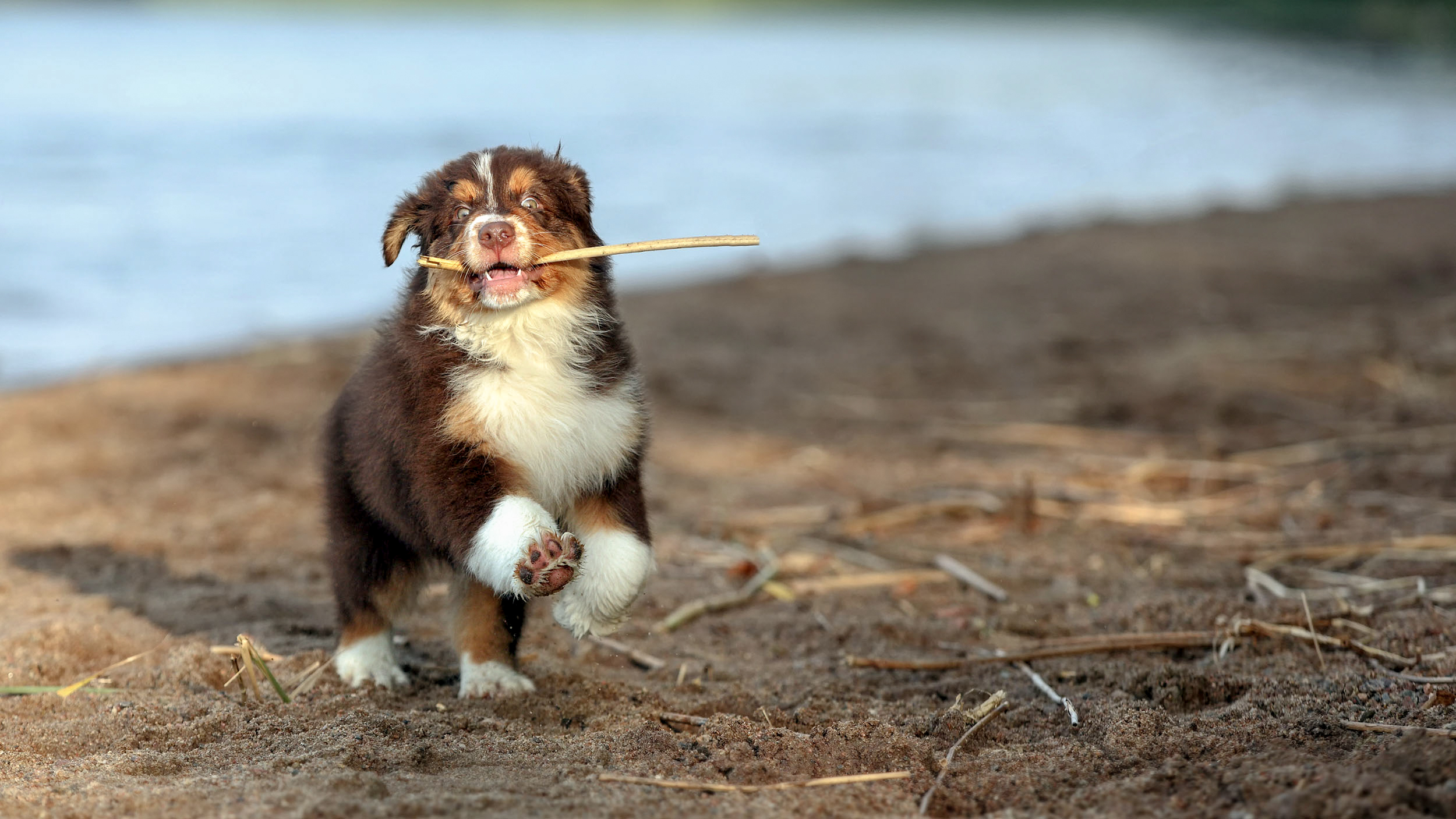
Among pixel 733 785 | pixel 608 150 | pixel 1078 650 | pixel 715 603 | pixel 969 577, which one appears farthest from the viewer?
pixel 608 150

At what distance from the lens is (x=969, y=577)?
19.9 feet

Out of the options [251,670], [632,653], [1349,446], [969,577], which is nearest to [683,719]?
[632,653]

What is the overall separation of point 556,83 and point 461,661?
3179cm

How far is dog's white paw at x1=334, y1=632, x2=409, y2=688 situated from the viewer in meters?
4.71

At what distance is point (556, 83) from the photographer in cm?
3500

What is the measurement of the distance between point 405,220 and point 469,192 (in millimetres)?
302

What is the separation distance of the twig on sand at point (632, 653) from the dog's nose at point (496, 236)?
1.53m

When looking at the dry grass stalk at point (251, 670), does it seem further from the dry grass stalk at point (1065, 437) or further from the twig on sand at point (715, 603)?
the dry grass stalk at point (1065, 437)

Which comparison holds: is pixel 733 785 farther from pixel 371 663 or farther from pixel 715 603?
pixel 715 603

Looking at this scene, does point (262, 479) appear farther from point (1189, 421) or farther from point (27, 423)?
point (1189, 421)

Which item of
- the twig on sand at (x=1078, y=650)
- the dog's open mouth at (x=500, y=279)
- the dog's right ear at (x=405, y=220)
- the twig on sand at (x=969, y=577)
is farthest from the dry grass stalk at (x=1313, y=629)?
the dog's right ear at (x=405, y=220)

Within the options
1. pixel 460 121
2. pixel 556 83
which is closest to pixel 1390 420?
pixel 460 121

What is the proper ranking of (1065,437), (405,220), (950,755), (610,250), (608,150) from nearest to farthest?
(950,755), (610,250), (405,220), (1065,437), (608,150)

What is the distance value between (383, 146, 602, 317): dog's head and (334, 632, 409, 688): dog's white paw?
1.25 metres
